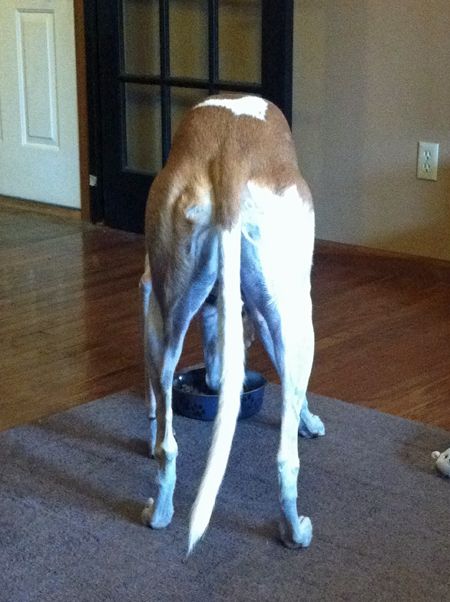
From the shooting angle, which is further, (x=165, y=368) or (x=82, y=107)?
(x=82, y=107)

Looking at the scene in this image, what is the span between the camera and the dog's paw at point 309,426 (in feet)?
7.14

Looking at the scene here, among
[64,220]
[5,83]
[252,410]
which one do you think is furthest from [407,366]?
[5,83]

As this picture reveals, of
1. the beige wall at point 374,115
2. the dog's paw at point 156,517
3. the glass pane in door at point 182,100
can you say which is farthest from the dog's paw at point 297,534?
the glass pane in door at point 182,100

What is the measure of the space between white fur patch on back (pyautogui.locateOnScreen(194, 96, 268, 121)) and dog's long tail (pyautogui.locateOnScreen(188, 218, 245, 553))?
0.26 metres

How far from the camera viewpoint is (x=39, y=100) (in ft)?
14.7

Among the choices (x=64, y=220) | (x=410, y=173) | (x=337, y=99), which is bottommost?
(x=64, y=220)

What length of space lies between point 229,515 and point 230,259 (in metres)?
0.55

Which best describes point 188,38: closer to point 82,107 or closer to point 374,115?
point 82,107

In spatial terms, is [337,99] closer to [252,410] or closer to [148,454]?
[252,410]

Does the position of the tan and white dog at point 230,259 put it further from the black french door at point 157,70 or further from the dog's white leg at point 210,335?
the black french door at point 157,70

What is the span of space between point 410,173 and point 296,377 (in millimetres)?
1948

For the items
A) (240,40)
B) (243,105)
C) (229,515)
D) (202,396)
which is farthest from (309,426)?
(240,40)

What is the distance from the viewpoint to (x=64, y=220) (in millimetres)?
4375

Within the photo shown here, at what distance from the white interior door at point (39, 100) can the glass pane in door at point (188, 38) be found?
2.00 feet
